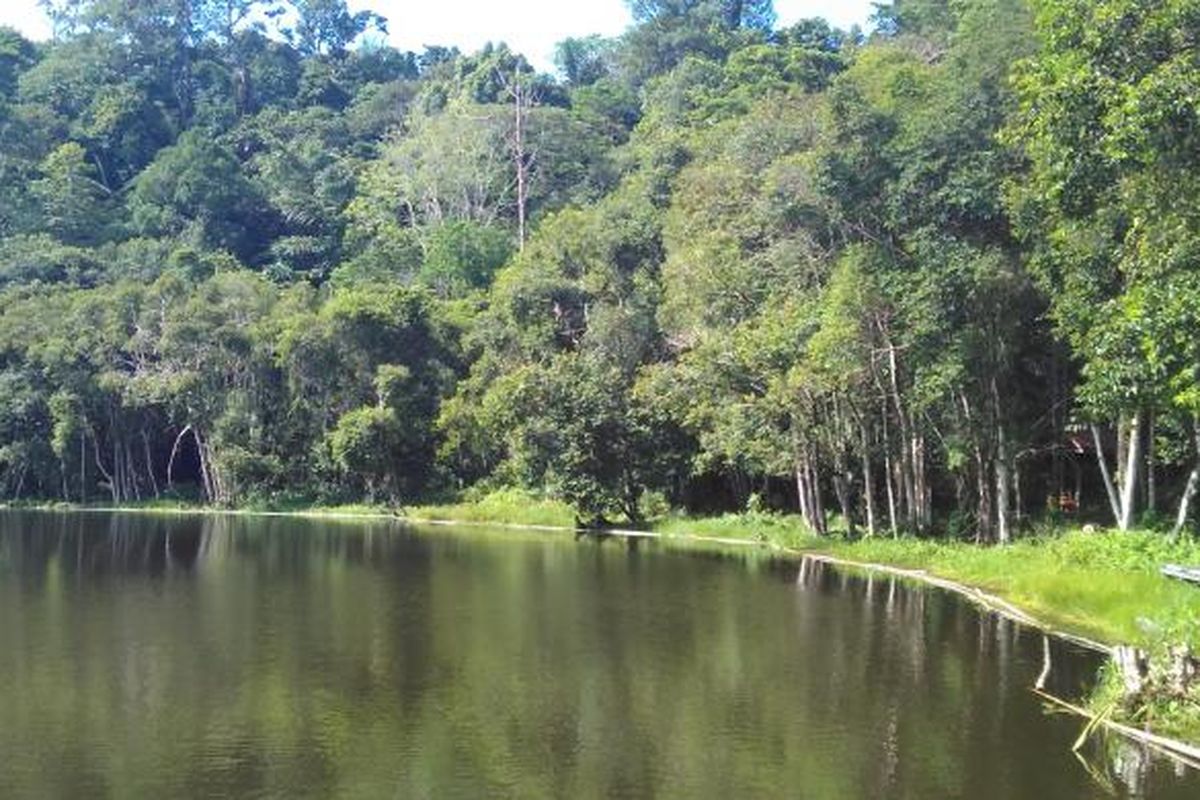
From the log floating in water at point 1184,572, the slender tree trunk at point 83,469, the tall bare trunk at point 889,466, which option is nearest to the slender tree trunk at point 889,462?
the tall bare trunk at point 889,466

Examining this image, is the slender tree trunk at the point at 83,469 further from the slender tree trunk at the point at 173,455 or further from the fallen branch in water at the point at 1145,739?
the fallen branch in water at the point at 1145,739

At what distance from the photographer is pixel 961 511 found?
3856cm

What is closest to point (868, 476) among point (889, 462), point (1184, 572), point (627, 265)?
point (889, 462)

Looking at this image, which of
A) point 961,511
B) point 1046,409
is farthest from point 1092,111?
point 961,511

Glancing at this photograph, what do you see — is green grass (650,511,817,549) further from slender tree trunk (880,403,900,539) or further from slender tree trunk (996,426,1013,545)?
slender tree trunk (996,426,1013,545)

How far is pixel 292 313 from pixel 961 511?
38227 mm

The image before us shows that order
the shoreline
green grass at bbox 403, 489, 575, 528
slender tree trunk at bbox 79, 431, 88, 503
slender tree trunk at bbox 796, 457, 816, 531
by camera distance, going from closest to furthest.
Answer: the shoreline < slender tree trunk at bbox 796, 457, 816, 531 < green grass at bbox 403, 489, 575, 528 < slender tree trunk at bbox 79, 431, 88, 503

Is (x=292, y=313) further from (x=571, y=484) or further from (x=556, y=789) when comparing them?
(x=556, y=789)

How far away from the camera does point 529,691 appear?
691 inches

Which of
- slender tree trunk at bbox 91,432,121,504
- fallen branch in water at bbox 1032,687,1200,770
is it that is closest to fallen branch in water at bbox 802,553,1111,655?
fallen branch in water at bbox 1032,687,1200,770

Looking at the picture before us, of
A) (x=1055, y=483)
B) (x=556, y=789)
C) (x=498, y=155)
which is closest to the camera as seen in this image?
(x=556, y=789)

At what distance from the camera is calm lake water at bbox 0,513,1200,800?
519 inches

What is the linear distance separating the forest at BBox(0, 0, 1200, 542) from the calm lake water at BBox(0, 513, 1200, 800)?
26.1ft

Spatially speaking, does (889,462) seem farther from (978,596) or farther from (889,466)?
(978,596)
